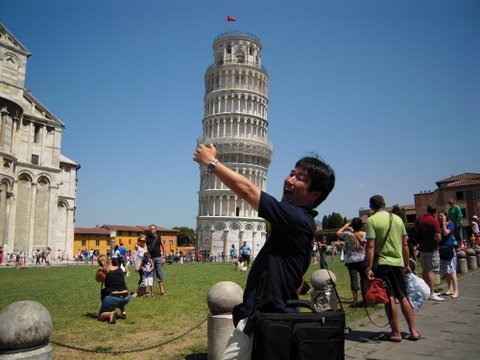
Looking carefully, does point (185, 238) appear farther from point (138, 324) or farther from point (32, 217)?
point (138, 324)

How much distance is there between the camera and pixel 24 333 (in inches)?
126

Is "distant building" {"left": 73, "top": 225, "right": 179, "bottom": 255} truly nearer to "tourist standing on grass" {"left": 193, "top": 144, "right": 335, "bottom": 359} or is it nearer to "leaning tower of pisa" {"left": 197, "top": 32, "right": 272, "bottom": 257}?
"leaning tower of pisa" {"left": 197, "top": 32, "right": 272, "bottom": 257}

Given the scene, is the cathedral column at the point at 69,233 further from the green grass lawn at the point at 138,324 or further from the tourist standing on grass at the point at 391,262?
the tourist standing on grass at the point at 391,262

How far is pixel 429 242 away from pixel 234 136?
201 feet

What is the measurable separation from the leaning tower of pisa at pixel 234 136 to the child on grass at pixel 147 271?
53153 mm

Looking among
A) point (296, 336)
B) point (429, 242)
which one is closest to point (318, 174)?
point (296, 336)

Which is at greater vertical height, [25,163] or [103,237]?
[25,163]

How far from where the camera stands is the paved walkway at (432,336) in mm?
4789

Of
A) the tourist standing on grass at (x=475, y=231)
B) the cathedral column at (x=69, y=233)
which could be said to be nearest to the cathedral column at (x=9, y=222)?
the cathedral column at (x=69, y=233)

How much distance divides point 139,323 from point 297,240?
19.4 feet

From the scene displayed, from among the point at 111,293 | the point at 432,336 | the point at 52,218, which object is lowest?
the point at 432,336

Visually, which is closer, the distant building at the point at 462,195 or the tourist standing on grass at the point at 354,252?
the tourist standing on grass at the point at 354,252

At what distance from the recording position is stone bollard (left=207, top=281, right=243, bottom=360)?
4.57 meters

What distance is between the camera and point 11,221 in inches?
1480
